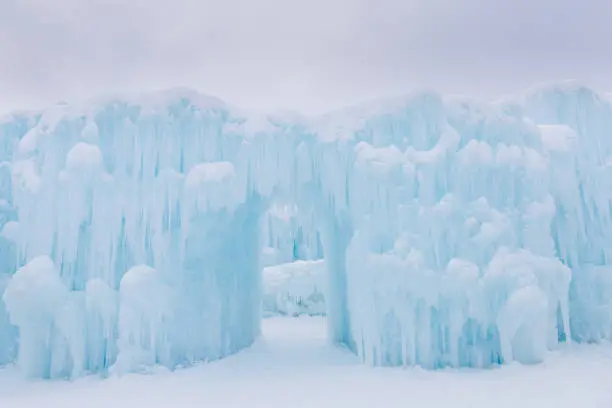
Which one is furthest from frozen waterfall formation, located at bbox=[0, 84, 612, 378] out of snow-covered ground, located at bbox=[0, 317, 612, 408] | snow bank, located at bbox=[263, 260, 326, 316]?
snow bank, located at bbox=[263, 260, 326, 316]

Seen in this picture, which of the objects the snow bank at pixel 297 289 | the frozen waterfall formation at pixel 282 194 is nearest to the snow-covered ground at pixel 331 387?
the frozen waterfall formation at pixel 282 194

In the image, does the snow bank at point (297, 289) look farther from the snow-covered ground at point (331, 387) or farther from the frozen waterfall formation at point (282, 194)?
the snow-covered ground at point (331, 387)

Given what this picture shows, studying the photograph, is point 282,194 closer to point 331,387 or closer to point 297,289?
point 331,387

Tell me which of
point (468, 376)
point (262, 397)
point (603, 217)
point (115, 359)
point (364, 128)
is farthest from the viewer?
point (603, 217)

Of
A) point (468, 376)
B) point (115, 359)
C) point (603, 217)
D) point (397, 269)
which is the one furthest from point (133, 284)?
point (603, 217)

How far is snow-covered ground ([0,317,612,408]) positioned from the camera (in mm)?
7328

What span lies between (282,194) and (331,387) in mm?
4297

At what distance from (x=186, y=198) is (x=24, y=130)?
400cm

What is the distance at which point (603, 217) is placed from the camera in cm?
1094

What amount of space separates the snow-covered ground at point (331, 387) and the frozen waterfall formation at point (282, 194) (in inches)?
17.0

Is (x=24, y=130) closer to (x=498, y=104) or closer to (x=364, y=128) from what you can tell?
(x=364, y=128)

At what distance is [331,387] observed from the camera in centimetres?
808

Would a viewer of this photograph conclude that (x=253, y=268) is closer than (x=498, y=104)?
No

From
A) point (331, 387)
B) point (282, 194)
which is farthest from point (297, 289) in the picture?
point (331, 387)
